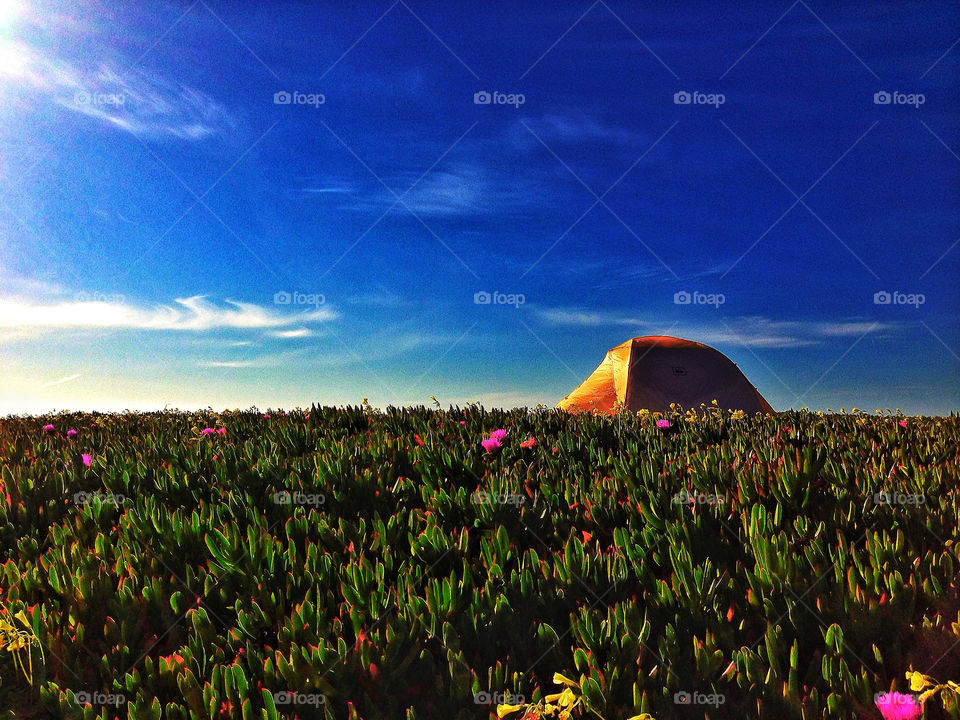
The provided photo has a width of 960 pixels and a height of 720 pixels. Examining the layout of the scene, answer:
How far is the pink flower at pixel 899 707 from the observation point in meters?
1.80

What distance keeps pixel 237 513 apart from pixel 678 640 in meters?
2.60

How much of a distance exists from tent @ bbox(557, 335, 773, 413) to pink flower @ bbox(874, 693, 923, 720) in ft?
45.1

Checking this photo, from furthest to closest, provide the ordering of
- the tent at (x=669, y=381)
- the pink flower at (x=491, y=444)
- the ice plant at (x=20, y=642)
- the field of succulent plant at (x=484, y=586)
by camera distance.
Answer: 1. the tent at (x=669, y=381)
2. the pink flower at (x=491, y=444)
3. the ice plant at (x=20, y=642)
4. the field of succulent plant at (x=484, y=586)

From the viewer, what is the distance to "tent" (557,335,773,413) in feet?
51.6

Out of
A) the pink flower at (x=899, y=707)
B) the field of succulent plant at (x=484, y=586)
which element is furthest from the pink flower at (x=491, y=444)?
the pink flower at (x=899, y=707)

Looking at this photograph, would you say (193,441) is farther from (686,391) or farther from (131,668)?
(686,391)

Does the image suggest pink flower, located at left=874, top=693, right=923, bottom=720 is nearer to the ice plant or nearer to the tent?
the ice plant

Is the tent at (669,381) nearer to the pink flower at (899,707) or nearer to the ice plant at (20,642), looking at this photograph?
the ice plant at (20,642)

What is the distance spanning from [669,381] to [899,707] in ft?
47.7

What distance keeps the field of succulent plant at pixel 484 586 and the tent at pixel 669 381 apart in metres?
10.8

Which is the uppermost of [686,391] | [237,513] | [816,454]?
[686,391]

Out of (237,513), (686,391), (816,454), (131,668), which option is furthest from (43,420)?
(686,391)

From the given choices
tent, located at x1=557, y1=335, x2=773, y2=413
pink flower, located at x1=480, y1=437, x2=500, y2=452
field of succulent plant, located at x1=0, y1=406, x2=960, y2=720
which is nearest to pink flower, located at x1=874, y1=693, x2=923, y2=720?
field of succulent plant, located at x1=0, y1=406, x2=960, y2=720

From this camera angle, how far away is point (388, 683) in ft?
7.02
